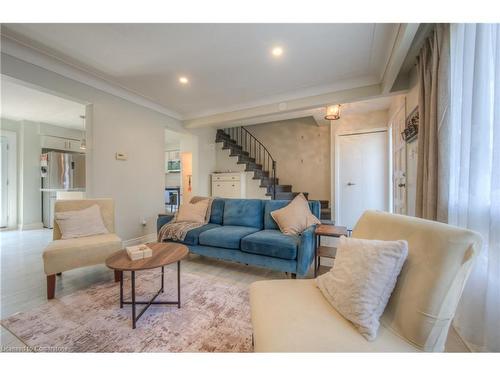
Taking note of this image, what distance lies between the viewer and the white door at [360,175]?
14.6 ft

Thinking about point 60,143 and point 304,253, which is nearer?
point 304,253

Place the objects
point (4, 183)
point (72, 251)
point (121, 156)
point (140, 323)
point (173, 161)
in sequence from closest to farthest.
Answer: point (140, 323)
point (72, 251)
point (121, 156)
point (4, 183)
point (173, 161)

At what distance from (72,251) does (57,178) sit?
14.4 feet

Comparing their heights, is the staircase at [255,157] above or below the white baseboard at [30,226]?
above

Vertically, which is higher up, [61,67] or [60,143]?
[61,67]

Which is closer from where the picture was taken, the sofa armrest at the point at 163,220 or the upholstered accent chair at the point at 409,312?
the upholstered accent chair at the point at 409,312

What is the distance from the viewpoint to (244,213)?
3066 mm

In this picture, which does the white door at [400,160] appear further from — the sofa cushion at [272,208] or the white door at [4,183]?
the white door at [4,183]

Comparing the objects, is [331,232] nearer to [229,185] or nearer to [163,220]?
[163,220]

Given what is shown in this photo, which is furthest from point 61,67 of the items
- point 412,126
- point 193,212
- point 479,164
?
point 412,126

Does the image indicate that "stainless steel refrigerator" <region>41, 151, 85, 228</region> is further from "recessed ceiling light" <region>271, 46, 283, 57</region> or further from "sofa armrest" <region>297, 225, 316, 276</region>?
"sofa armrest" <region>297, 225, 316, 276</region>

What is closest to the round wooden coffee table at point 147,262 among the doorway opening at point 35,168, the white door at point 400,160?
the white door at point 400,160

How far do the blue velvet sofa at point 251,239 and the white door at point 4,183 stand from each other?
473cm
